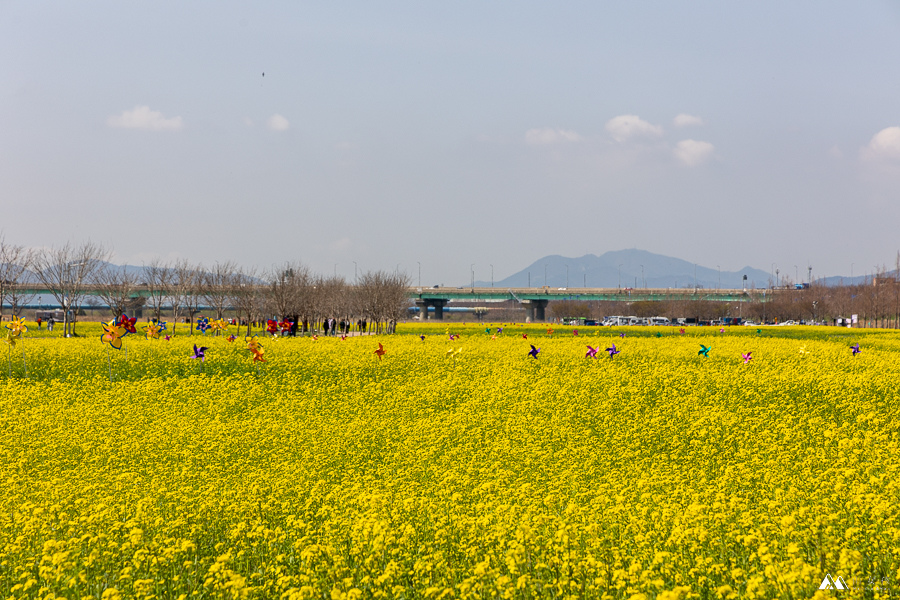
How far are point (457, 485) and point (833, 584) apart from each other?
5.10 m

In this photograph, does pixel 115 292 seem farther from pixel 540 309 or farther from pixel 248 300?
pixel 540 309

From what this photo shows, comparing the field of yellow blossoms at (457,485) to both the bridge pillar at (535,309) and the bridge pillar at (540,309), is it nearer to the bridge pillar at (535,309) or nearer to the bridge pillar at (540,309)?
the bridge pillar at (540,309)

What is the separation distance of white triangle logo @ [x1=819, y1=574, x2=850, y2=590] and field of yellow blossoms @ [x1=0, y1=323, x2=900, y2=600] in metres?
0.07

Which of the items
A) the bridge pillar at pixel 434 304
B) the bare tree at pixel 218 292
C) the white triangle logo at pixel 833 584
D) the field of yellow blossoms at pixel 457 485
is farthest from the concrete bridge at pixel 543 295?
the white triangle logo at pixel 833 584

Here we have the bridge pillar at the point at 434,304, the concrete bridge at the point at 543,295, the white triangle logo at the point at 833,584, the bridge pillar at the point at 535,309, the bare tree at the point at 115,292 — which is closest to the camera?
the white triangle logo at the point at 833,584

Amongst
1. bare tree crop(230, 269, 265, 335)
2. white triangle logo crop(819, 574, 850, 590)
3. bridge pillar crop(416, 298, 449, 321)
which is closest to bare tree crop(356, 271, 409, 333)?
bare tree crop(230, 269, 265, 335)

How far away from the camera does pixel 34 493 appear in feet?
32.7

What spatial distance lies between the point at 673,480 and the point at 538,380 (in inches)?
368

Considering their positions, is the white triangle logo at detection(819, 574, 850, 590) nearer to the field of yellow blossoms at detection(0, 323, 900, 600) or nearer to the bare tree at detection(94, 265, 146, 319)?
the field of yellow blossoms at detection(0, 323, 900, 600)

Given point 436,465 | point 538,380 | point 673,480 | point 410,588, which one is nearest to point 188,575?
point 410,588

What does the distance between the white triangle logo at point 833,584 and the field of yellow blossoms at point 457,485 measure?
7 cm

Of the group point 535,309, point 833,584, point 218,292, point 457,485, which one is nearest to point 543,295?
point 535,309

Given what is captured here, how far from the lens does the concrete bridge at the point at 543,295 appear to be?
141 meters

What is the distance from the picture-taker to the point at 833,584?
6.41 m
